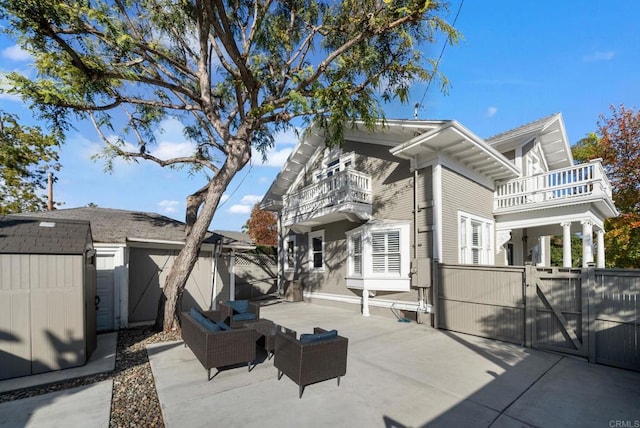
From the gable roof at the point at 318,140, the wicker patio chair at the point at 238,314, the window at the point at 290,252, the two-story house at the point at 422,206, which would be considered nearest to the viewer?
the wicker patio chair at the point at 238,314

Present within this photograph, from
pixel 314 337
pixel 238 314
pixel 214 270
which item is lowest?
pixel 238 314

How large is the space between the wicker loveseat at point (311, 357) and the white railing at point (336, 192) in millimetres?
5977

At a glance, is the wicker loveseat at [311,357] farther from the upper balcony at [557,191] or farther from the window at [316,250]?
the upper balcony at [557,191]

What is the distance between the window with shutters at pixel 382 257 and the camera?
931 centimetres

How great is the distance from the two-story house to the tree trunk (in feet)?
12.4

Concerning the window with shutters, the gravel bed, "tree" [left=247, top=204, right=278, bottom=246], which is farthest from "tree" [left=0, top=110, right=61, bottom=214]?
"tree" [left=247, top=204, right=278, bottom=246]

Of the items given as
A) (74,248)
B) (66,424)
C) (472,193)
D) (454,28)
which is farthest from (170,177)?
(472,193)

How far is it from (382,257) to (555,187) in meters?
5.98

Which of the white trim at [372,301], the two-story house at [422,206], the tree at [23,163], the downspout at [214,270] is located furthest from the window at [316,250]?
the tree at [23,163]

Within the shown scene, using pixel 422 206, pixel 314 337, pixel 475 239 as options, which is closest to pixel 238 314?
pixel 314 337

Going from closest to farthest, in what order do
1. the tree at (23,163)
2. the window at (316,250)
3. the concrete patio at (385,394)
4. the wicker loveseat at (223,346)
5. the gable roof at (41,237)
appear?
1. the concrete patio at (385,394)
2. the wicker loveseat at (223,346)
3. the gable roof at (41,237)
4. the tree at (23,163)
5. the window at (316,250)

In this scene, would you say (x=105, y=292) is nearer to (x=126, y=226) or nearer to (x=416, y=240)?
(x=126, y=226)

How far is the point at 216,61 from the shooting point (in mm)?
9516

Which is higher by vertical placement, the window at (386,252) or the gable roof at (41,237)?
the gable roof at (41,237)
